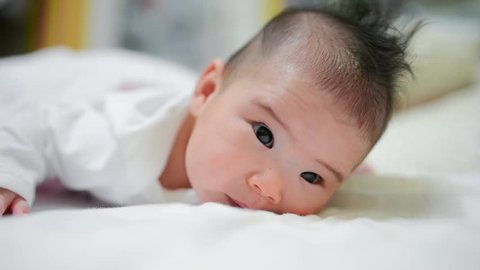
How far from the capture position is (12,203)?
26.9 inches

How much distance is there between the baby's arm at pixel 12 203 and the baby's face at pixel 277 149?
0.24 m

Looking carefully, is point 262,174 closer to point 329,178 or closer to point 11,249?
point 329,178

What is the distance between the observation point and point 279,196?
0.68 metres

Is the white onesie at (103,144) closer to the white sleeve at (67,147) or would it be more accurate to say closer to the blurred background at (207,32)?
the white sleeve at (67,147)

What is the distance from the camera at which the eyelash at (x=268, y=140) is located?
697mm

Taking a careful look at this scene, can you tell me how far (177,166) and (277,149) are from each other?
248 mm

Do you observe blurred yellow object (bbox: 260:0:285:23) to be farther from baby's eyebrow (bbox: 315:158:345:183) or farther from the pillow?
baby's eyebrow (bbox: 315:158:345:183)

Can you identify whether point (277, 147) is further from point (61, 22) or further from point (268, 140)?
point (61, 22)

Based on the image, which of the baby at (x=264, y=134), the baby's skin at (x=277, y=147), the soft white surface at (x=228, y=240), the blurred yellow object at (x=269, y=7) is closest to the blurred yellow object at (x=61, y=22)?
the blurred yellow object at (x=269, y=7)

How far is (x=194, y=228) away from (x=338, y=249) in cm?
16

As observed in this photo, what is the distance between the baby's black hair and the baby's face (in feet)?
0.07

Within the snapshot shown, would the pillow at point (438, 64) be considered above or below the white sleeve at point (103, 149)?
above

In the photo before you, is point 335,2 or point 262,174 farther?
point 335,2

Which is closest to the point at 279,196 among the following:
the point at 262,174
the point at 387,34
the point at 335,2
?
the point at 262,174
